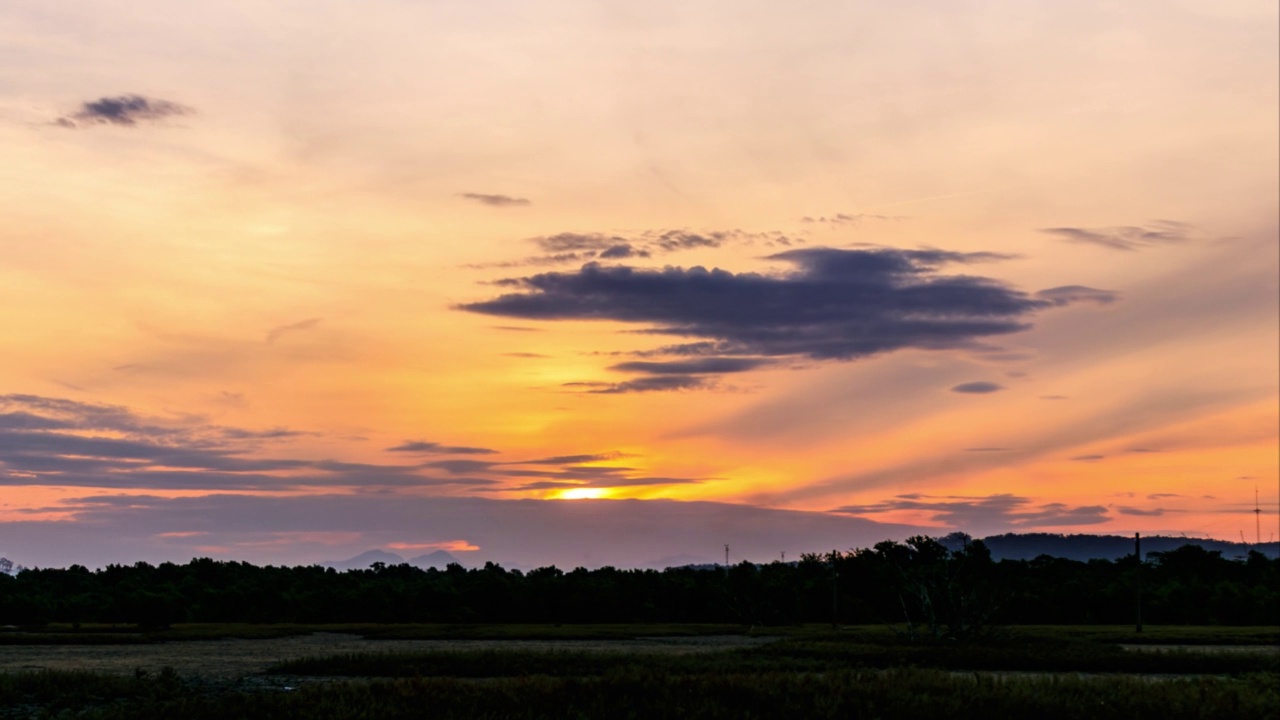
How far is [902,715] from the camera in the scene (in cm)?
3122

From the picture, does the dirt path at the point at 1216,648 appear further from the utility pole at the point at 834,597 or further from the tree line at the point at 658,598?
the utility pole at the point at 834,597

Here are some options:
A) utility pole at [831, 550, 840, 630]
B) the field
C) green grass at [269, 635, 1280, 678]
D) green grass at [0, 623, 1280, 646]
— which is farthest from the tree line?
green grass at [269, 635, 1280, 678]

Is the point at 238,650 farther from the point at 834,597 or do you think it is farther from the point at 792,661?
the point at 834,597

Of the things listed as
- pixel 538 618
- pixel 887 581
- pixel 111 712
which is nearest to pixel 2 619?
pixel 538 618

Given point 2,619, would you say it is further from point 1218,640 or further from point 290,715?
point 1218,640

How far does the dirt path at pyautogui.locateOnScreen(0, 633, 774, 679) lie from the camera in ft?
155

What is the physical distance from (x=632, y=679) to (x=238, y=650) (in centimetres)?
3302

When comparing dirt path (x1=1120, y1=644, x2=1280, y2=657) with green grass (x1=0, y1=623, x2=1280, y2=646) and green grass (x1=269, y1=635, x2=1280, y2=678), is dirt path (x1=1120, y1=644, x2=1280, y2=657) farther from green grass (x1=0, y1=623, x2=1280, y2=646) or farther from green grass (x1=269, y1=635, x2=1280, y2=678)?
green grass (x1=269, y1=635, x2=1280, y2=678)

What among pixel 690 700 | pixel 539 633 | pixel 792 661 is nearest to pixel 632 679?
pixel 690 700

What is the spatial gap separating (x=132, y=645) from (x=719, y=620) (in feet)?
183

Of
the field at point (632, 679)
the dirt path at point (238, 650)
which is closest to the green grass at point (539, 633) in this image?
the field at point (632, 679)

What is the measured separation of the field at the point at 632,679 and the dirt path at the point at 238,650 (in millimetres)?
138

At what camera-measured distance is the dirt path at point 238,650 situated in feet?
155

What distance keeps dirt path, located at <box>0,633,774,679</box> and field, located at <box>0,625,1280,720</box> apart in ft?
0.45
